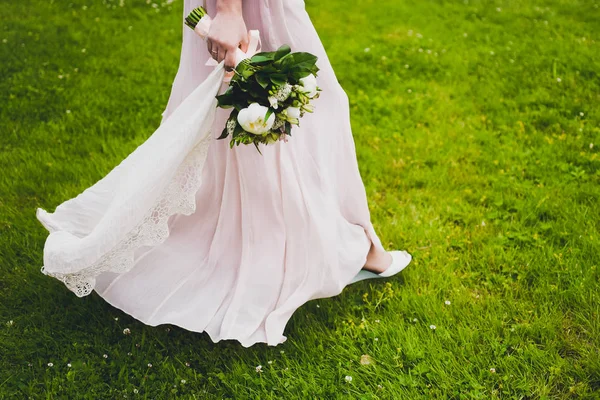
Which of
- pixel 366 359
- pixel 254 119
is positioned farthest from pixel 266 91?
pixel 366 359

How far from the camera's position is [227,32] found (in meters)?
2.65

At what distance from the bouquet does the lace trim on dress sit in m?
Answer: 0.34

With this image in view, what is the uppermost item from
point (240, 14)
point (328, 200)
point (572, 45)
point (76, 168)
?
point (240, 14)

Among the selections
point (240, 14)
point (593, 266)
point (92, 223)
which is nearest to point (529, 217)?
point (593, 266)

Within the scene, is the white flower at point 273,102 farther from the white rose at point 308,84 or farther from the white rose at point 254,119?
the white rose at point 308,84

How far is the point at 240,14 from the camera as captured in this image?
2.71m

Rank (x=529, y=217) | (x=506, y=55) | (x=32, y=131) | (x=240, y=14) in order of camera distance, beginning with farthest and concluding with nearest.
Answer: (x=506, y=55), (x=32, y=131), (x=529, y=217), (x=240, y=14)

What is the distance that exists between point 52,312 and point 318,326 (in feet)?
5.04

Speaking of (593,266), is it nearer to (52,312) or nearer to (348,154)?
(348,154)

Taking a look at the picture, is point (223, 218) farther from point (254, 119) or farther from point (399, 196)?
point (399, 196)

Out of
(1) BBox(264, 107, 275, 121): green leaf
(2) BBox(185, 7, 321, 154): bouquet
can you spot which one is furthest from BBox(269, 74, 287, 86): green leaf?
(1) BBox(264, 107, 275, 121): green leaf

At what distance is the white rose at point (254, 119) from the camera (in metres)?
2.54

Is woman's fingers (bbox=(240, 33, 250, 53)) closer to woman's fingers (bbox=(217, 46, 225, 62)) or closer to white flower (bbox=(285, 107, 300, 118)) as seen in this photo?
woman's fingers (bbox=(217, 46, 225, 62))

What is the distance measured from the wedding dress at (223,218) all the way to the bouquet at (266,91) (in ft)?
0.64
